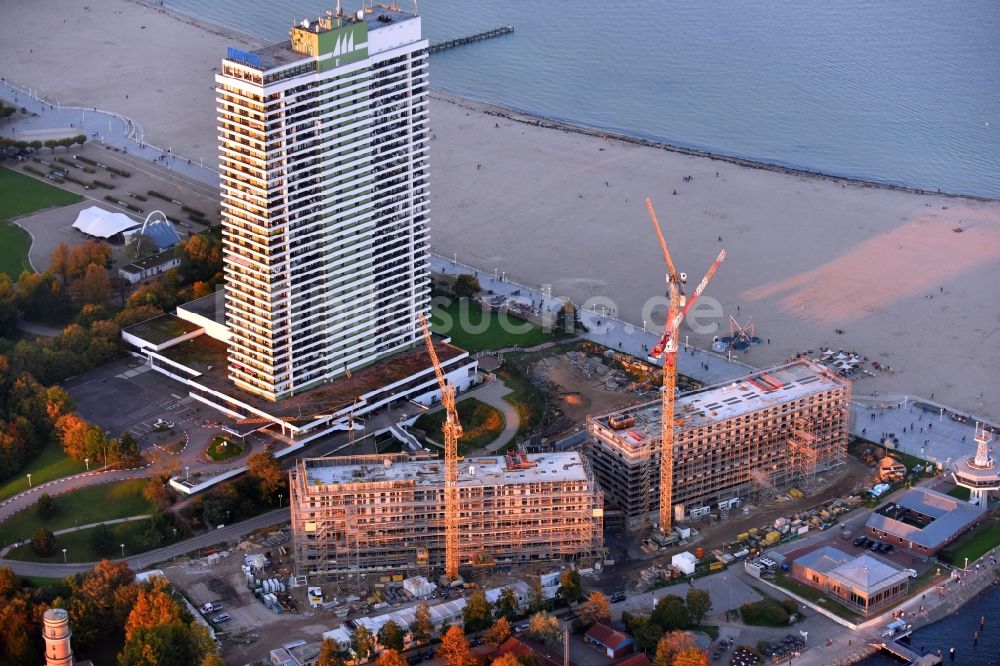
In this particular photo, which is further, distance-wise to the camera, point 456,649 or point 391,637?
point 391,637

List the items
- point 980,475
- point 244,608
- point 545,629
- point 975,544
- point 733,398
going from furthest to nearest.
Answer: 1. point 733,398
2. point 980,475
3. point 975,544
4. point 244,608
5. point 545,629

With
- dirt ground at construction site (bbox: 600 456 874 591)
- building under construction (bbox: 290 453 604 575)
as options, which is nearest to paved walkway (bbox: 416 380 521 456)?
building under construction (bbox: 290 453 604 575)

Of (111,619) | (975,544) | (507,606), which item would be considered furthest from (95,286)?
(975,544)

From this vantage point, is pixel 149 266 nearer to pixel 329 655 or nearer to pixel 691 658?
pixel 329 655

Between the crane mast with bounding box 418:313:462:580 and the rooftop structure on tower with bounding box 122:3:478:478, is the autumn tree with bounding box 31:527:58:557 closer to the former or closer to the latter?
the rooftop structure on tower with bounding box 122:3:478:478

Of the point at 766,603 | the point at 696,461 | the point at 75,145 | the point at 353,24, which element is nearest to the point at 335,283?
the point at 353,24

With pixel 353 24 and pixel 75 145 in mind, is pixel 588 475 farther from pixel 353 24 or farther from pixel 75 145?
pixel 75 145

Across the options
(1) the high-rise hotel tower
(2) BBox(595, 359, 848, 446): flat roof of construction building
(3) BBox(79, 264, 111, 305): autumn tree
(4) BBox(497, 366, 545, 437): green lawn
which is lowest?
(4) BBox(497, 366, 545, 437): green lawn
